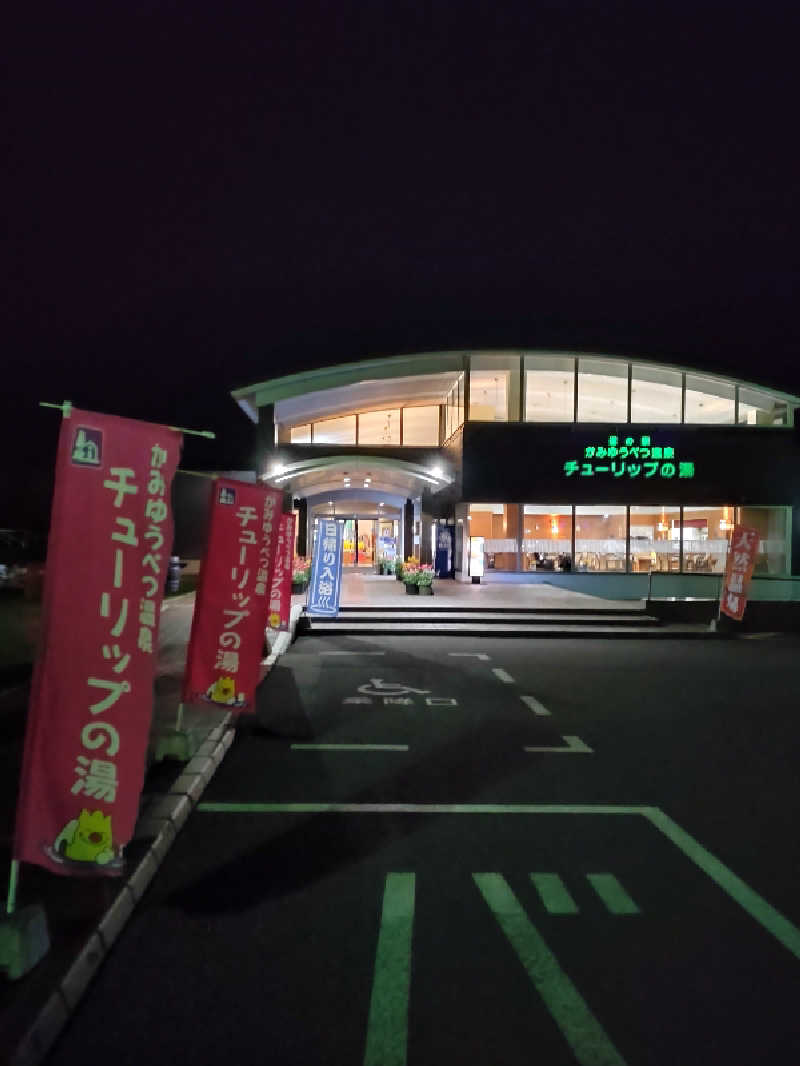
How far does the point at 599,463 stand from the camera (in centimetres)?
2305

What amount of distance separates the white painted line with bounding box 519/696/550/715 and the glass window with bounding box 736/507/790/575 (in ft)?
58.8

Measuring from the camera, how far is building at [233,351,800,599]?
2286 cm

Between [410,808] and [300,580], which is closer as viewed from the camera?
[410,808]

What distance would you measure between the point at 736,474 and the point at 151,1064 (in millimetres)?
24107

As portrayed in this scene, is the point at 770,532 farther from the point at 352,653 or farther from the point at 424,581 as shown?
the point at 352,653

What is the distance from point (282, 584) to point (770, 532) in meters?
19.2

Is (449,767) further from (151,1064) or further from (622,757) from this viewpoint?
(151,1064)

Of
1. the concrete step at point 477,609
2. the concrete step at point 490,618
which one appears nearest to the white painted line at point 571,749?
the concrete step at point 490,618

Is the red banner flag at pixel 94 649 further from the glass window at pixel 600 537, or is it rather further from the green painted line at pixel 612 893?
the glass window at pixel 600 537

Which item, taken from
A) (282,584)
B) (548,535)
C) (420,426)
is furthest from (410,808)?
(420,426)

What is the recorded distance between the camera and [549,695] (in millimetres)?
8828

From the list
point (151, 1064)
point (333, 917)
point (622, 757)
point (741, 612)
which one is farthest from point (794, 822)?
point (741, 612)

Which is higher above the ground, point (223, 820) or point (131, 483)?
point (131, 483)

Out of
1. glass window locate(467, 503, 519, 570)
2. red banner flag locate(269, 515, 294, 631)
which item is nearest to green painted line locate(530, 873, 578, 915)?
red banner flag locate(269, 515, 294, 631)
